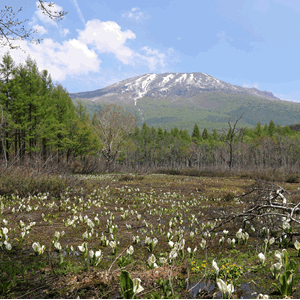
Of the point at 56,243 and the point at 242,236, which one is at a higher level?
the point at 56,243

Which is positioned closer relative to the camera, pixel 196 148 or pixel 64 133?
pixel 64 133

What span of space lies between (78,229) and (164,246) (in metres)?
2.58

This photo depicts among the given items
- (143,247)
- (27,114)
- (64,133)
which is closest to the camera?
(143,247)

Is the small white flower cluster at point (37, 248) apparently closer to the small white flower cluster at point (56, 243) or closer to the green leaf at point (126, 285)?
the small white flower cluster at point (56, 243)

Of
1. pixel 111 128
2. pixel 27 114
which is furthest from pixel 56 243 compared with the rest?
pixel 111 128

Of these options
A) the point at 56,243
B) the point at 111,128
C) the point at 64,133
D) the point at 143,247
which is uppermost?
the point at 111,128

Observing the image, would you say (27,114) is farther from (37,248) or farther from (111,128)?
(37,248)

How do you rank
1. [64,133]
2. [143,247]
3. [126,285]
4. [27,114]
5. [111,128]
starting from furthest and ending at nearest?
[111,128], [64,133], [27,114], [143,247], [126,285]

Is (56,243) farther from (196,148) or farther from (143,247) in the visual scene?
(196,148)

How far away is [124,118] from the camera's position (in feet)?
128

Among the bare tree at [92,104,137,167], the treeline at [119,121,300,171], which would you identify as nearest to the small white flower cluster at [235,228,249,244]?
the bare tree at [92,104,137,167]

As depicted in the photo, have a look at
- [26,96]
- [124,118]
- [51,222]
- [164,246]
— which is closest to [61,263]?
[164,246]

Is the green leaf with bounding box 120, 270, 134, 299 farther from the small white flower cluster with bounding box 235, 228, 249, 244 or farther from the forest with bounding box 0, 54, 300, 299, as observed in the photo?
the small white flower cluster with bounding box 235, 228, 249, 244

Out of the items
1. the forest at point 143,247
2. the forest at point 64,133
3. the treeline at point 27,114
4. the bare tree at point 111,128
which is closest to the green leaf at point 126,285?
the forest at point 143,247
